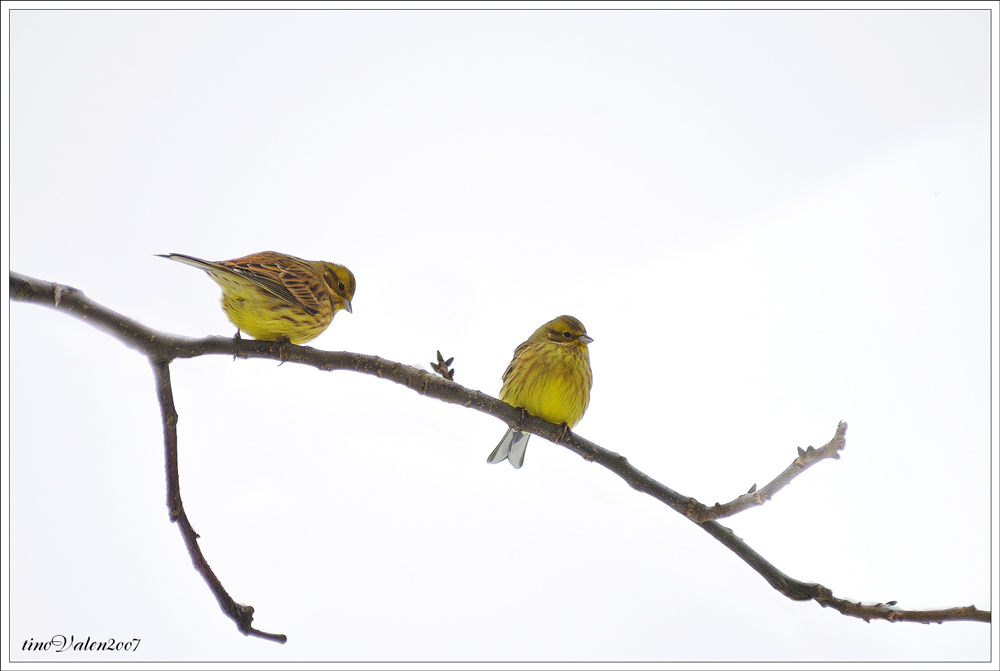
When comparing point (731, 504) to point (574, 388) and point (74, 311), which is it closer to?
point (574, 388)

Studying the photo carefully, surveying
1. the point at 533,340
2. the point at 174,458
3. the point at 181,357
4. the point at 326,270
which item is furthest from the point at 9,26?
the point at 533,340

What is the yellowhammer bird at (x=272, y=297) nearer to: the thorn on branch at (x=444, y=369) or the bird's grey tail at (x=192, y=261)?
the bird's grey tail at (x=192, y=261)

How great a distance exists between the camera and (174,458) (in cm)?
178

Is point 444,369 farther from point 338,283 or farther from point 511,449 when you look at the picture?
point 511,449

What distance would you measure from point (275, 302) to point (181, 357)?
0.45m

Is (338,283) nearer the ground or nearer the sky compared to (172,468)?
nearer the sky

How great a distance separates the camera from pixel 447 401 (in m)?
1.97

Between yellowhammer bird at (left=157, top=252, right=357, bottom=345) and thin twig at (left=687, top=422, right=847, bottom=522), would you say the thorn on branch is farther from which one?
thin twig at (left=687, top=422, right=847, bottom=522)

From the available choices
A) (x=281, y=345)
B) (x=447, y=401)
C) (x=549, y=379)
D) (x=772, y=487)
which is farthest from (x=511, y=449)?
(x=772, y=487)

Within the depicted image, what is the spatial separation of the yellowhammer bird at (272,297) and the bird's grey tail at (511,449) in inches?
33.3

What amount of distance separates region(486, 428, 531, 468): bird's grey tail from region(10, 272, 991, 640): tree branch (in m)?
0.61

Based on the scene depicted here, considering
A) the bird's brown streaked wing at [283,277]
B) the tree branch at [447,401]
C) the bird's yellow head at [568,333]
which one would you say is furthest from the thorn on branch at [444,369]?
the bird's yellow head at [568,333]

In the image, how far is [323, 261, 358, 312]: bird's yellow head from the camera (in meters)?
2.55

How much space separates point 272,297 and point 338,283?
0.38 meters
